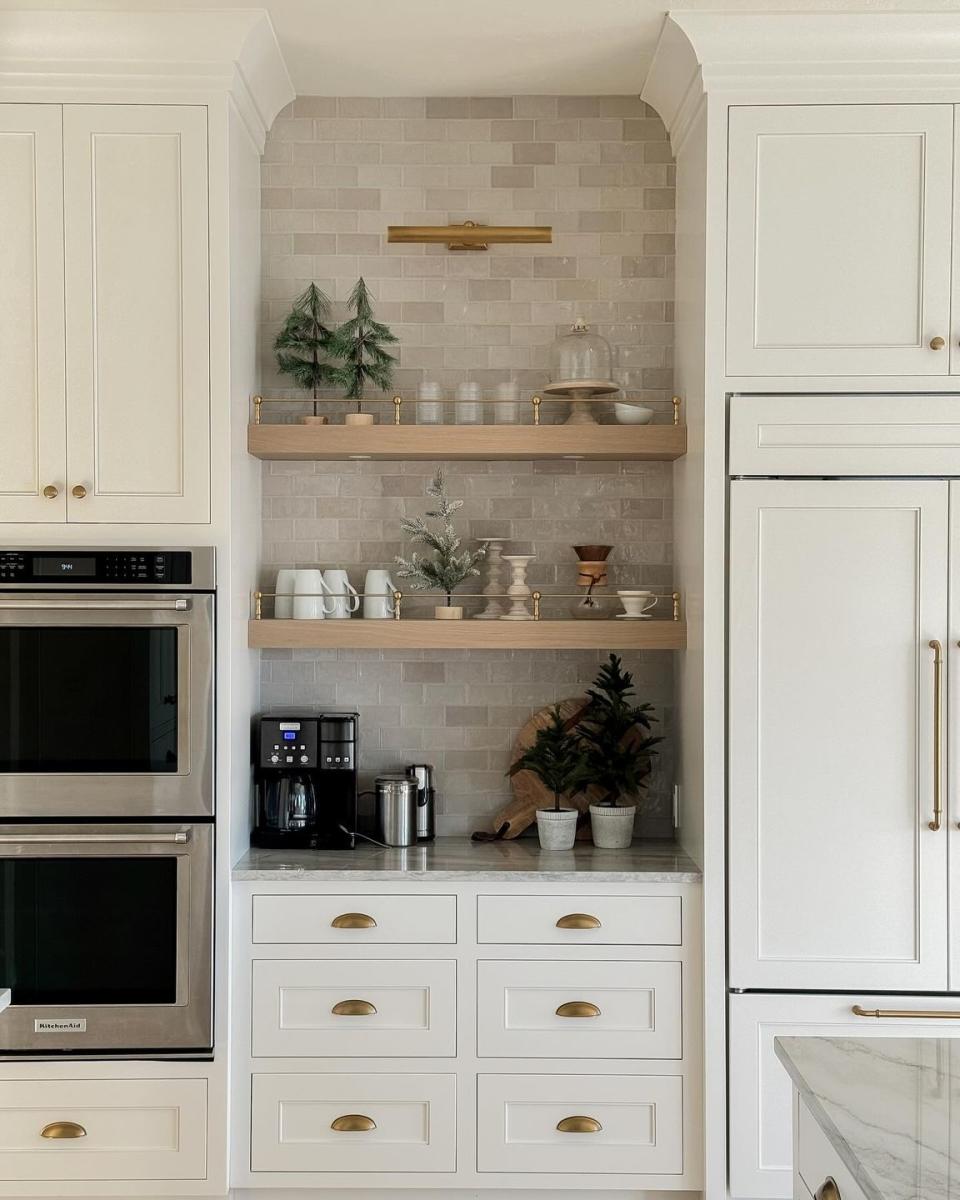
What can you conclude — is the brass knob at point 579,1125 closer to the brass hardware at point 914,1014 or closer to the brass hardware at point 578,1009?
the brass hardware at point 578,1009

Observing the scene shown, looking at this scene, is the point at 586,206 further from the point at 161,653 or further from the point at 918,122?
the point at 161,653

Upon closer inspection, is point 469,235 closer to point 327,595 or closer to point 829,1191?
point 327,595

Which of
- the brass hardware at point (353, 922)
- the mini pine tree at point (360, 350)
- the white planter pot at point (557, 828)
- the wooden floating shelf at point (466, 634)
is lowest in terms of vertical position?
the brass hardware at point (353, 922)

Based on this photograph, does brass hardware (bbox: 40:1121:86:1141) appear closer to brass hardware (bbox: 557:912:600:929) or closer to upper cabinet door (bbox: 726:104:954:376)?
brass hardware (bbox: 557:912:600:929)

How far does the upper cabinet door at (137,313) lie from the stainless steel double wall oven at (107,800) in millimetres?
185

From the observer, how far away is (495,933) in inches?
107

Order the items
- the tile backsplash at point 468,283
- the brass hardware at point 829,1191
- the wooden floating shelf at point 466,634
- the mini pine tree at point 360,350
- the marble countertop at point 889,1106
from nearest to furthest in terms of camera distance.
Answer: the marble countertop at point 889,1106, the brass hardware at point 829,1191, the wooden floating shelf at point 466,634, the mini pine tree at point 360,350, the tile backsplash at point 468,283

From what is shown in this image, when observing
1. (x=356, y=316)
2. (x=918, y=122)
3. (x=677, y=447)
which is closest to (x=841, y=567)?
(x=677, y=447)

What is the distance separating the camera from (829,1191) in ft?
4.43

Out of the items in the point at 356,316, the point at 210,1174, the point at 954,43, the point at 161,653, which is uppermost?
the point at 954,43

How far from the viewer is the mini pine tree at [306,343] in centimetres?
306

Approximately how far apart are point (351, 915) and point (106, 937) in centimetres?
56

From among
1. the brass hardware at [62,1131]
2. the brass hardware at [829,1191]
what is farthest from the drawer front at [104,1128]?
the brass hardware at [829,1191]

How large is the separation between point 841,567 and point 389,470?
1.25 metres
